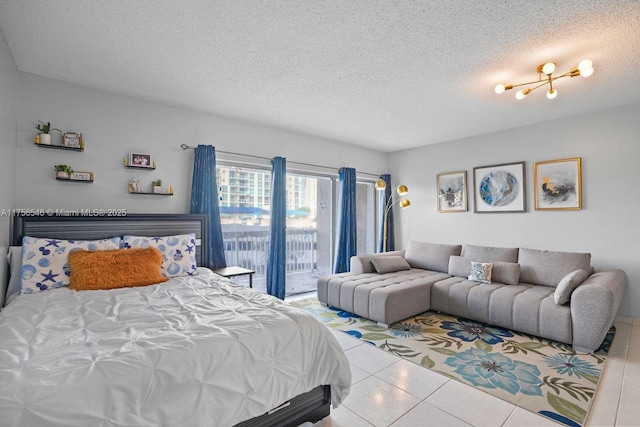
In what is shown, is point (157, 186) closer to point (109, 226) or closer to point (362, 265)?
point (109, 226)

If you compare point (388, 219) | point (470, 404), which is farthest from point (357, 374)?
point (388, 219)

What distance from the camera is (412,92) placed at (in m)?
3.22

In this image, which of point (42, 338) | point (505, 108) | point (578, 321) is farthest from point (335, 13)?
point (578, 321)

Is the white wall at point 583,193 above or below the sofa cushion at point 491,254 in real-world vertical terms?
above

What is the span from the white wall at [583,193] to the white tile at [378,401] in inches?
133

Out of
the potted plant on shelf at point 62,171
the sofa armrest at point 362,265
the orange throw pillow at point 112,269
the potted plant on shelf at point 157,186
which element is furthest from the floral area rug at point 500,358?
the potted plant on shelf at point 62,171

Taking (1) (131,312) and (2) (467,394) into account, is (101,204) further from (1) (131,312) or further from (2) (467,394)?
(2) (467,394)

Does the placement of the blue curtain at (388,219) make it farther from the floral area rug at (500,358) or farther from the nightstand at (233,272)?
the nightstand at (233,272)

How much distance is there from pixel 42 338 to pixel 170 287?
103cm

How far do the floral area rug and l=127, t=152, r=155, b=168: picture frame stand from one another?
2.74 metres

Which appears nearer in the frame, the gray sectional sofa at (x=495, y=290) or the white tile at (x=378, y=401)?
the white tile at (x=378, y=401)

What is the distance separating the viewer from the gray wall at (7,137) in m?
2.30

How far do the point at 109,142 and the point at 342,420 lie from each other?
339 cm

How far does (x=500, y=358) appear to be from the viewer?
2.71 metres
